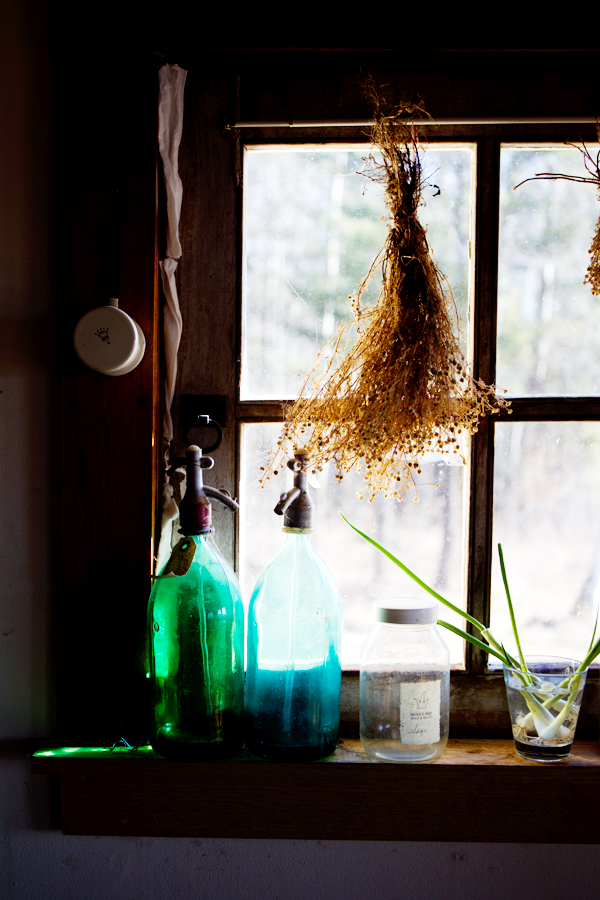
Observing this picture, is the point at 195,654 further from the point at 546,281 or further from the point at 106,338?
the point at 546,281

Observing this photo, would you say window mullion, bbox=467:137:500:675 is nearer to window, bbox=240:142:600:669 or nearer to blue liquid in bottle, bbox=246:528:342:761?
window, bbox=240:142:600:669

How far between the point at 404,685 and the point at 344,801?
209 millimetres

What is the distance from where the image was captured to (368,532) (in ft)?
3.42

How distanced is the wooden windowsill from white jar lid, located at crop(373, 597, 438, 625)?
225mm

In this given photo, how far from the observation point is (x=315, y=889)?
3.35 feet

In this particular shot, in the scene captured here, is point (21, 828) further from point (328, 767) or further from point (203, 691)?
point (328, 767)

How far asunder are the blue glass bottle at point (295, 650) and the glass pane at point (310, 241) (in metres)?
0.23

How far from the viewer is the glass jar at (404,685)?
35.2 inches

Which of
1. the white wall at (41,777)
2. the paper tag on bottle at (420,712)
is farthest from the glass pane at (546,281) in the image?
the white wall at (41,777)

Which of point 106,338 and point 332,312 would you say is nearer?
point 106,338

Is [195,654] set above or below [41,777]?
above

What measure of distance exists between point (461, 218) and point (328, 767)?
912mm

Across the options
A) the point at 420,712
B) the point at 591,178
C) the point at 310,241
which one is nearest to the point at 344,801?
the point at 420,712

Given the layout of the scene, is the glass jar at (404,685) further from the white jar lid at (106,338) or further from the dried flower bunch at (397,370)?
the white jar lid at (106,338)
